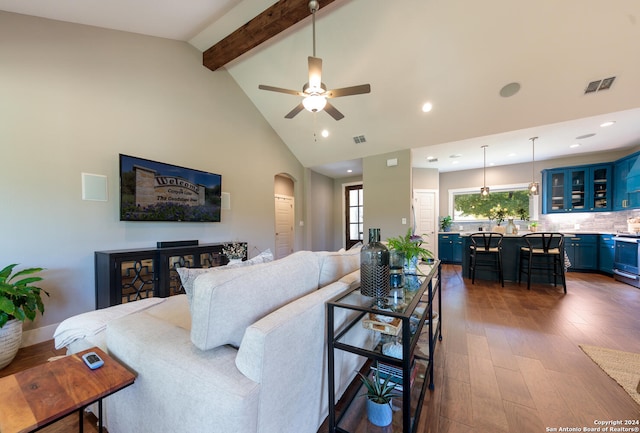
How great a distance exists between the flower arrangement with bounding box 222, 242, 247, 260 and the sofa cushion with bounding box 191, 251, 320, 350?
2527 mm

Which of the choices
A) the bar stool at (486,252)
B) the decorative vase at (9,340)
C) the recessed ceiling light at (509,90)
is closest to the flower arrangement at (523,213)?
the bar stool at (486,252)

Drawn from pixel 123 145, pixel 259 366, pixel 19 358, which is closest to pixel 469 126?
pixel 259 366

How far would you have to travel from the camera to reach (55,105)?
2.66 m

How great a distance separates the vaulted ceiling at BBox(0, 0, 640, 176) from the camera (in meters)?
2.81

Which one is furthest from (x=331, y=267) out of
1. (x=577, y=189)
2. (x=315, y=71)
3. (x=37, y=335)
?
(x=577, y=189)

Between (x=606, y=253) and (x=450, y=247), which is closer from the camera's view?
(x=606, y=253)

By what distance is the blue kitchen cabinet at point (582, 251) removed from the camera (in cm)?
518

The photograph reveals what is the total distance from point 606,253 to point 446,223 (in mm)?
3027

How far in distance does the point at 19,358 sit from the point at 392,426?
329 centimetres

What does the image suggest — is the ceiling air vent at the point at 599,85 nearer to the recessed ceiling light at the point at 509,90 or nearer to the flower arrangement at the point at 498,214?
the recessed ceiling light at the point at 509,90

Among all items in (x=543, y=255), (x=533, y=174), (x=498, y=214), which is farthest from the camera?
(x=498, y=214)

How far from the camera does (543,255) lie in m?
4.21

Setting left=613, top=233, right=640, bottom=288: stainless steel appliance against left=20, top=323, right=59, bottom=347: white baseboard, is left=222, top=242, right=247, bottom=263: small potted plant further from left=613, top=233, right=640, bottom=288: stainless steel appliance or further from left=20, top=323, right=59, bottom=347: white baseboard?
left=613, top=233, right=640, bottom=288: stainless steel appliance

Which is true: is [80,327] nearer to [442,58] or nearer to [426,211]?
[442,58]
